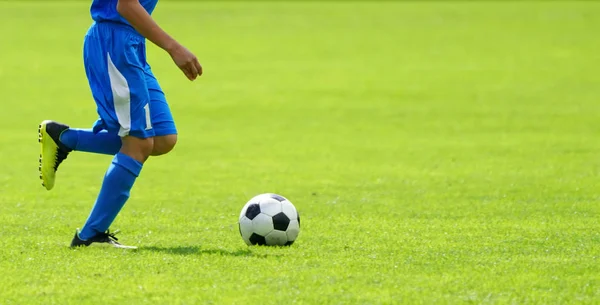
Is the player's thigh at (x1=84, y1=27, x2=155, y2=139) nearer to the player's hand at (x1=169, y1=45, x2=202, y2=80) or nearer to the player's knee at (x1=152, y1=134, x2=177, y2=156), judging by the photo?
the player's knee at (x1=152, y1=134, x2=177, y2=156)

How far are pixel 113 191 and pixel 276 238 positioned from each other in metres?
1.23

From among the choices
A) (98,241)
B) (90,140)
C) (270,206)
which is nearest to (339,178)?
(270,206)

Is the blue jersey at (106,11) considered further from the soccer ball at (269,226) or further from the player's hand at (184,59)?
the soccer ball at (269,226)

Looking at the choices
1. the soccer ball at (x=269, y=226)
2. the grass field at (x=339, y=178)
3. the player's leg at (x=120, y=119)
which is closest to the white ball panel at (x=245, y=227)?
the soccer ball at (x=269, y=226)

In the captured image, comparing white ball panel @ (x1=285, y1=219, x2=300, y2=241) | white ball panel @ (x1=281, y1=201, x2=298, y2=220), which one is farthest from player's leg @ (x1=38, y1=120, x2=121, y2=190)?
white ball panel @ (x1=285, y1=219, x2=300, y2=241)

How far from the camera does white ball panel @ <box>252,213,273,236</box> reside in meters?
8.03

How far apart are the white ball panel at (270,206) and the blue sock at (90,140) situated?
3.90ft

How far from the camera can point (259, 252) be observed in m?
7.79

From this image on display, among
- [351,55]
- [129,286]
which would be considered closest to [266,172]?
[129,286]

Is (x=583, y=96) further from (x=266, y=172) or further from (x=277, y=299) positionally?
(x=277, y=299)

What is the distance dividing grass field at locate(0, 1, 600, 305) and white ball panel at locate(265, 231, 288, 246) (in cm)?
15

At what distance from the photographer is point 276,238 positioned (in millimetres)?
8078

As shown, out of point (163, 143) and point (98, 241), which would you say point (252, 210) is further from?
point (98, 241)

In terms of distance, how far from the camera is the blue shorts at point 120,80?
774cm
